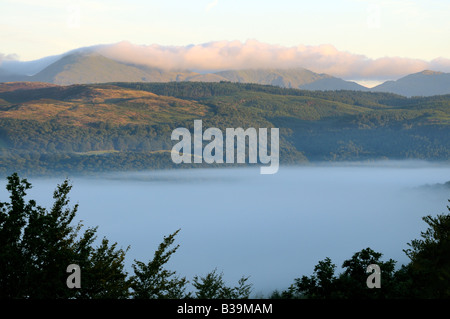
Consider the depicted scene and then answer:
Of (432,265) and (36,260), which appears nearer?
(36,260)

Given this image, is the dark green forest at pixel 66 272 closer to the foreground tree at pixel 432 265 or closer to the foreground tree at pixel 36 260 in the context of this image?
the foreground tree at pixel 36 260

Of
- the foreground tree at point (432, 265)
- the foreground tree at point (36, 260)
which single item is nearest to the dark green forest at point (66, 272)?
the foreground tree at point (36, 260)

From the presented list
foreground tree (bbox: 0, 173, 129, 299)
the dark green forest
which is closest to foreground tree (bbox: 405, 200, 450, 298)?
the dark green forest

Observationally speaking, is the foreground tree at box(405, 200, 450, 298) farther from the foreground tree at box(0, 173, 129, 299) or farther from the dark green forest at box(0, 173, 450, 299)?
the foreground tree at box(0, 173, 129, 299)

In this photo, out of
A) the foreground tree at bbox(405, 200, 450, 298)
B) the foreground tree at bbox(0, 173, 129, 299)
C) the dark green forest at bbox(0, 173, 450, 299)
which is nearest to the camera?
the foreground tree at bbox(0, 173, 129, 299)

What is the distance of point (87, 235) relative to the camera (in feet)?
116

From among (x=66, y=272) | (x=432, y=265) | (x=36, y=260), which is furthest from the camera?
(x=432, y=265)

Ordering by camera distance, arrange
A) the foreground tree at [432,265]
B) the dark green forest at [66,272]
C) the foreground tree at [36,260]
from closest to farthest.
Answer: the foreground tree at [36,260] → the dark green forest at [66,272] → the foreground tree at [432,265]

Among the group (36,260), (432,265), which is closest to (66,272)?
(36,260)

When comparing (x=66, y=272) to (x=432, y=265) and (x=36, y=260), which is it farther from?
(x=432, y=265)
